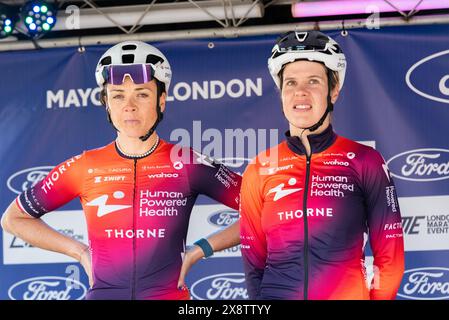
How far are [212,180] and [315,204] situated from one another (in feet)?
2.56

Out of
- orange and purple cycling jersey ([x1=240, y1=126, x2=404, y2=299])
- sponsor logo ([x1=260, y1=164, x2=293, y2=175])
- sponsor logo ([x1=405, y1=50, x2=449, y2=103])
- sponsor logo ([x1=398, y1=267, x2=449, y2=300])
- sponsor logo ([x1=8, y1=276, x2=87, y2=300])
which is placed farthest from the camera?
sponsor logo ([x1=8, y1=276, x2=87, y2=300])

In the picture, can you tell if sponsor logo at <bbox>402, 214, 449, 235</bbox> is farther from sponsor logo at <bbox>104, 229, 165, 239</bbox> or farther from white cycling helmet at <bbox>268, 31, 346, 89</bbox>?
sponsor logo at <bbox>104, 229, 165, 239</bbox>

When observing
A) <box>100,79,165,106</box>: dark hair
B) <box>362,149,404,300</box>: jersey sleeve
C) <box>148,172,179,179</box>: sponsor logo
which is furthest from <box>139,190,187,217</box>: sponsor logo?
<box>362,149,404,300</box>: jersey sleeve

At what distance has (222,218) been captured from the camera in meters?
8.16

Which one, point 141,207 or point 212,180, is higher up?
point 212,180

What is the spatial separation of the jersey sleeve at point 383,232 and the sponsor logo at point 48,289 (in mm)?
→ 2876

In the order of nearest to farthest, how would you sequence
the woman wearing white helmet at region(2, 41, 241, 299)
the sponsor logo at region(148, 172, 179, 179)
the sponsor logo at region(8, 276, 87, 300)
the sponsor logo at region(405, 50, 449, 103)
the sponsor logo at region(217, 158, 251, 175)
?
the woman wearing white helmet at region(2, 41, 241, 299), the sponsor logo at region(148, 172, 179, 179), the sponsor logo at region(405, 50, 449, 103), the sponsor logo at region(217, 158, 251, 175), the sponsor logo at region(8, 276, 87, 300)

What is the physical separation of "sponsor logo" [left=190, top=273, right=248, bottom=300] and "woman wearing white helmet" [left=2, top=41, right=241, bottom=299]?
1.39 meters

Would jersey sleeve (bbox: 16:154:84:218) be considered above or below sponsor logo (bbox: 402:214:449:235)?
above

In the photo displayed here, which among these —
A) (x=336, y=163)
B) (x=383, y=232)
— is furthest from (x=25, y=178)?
(x=383, y=232)

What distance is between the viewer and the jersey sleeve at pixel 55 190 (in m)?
6.89

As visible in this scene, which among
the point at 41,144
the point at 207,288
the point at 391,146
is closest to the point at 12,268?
the point at 41,144

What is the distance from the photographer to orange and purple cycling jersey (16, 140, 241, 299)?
6.50 m

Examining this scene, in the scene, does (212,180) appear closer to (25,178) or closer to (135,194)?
(135,194)
